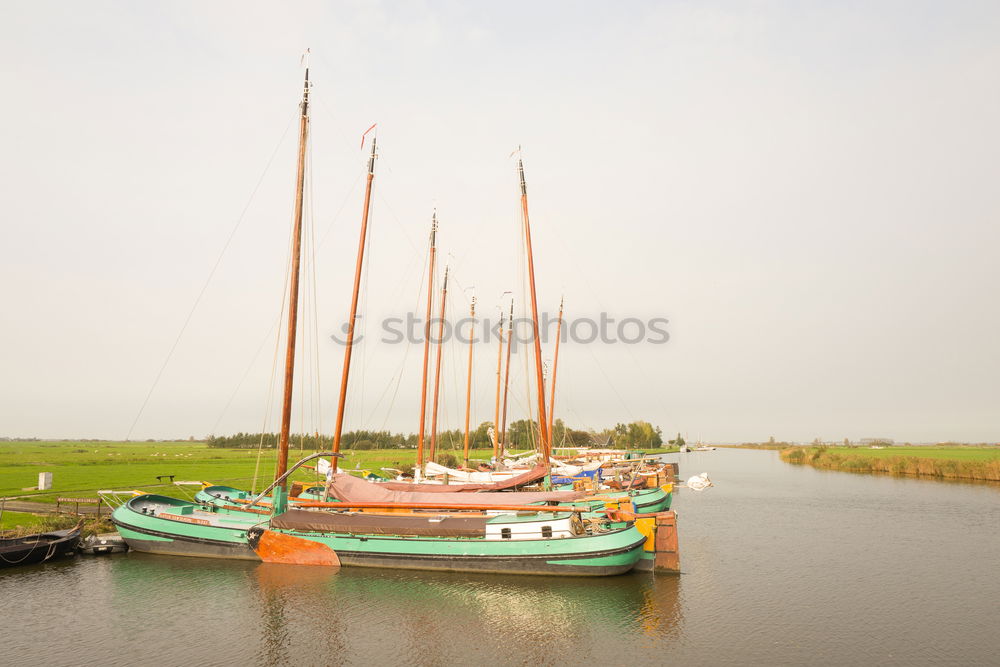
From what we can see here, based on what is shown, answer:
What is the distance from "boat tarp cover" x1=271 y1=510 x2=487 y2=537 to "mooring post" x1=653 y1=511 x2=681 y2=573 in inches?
333

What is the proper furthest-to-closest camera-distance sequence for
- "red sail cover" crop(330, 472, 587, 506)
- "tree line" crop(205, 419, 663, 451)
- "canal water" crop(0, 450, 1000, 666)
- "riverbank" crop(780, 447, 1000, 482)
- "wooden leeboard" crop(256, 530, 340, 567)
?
1. "tree line" crop(205, 419, 663, 451)
2. "riverbank" crop(780, 447, 1000, 482)
3. "red sail cover" crop(330, 472, 587, 506)
4. "wooden leeboard" crop(256, 530, 340, 567)
5. "canal water" crop(0, 450, 1000, 666)

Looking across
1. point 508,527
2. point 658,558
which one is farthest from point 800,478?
point 508,527

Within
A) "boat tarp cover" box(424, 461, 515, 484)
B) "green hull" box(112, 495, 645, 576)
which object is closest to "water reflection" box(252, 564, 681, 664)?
"green hull" box(112, 495, 645, 576)

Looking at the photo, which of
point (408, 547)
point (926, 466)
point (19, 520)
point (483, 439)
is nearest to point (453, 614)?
point (408, 547)

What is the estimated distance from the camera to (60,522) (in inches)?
1207

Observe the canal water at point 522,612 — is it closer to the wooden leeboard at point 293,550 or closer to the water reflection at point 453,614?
the water reflection at point 453,614

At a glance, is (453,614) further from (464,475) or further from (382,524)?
(464,475)

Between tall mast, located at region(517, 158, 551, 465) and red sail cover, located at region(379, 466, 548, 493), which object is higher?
tall mast, located at region(517, 158, 551, 465)

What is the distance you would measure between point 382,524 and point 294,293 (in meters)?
13.7

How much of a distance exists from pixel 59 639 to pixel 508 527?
16.6 metres

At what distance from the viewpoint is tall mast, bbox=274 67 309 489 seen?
30.9m

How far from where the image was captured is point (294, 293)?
32719mm

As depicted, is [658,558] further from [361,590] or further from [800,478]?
[800,478]

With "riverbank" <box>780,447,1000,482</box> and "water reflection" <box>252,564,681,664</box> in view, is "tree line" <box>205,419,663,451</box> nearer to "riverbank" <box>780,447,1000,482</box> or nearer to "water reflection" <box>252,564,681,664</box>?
"riverbank" <box>780,447,1000,482</box>
